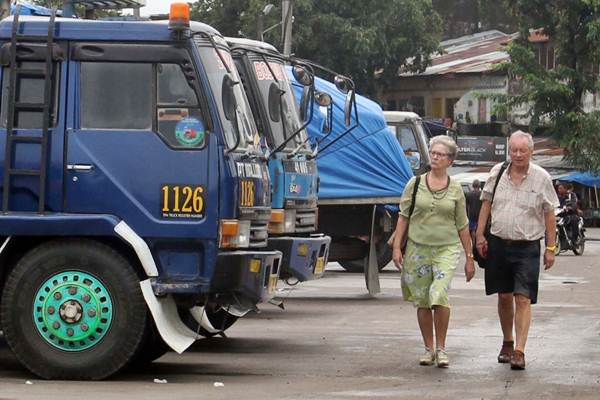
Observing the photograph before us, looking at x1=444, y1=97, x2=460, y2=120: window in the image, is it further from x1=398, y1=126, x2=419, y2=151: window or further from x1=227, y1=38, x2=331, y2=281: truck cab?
x1=227, y1=38, x2=331, y2=281: truck cab

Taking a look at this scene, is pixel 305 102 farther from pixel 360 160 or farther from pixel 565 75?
pixel 565 75

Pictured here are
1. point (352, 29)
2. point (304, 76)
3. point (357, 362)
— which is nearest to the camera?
point (357, 362)

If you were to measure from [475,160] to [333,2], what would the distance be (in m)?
8.12

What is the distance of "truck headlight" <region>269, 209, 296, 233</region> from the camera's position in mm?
13591

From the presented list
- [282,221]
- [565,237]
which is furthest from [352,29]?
[282,221]

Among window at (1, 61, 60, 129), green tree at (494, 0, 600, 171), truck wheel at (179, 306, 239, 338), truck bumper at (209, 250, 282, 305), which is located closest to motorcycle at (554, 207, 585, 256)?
green tree at (494, 0, 600, 171)

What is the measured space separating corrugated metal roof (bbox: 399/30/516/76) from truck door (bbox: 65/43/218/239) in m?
50.8

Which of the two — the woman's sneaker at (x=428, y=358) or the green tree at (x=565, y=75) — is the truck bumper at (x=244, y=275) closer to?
the woman's sneaker at (x=428, y=358)

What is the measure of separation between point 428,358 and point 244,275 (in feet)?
5.90

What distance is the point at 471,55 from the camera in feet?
231

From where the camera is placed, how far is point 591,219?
179 ft

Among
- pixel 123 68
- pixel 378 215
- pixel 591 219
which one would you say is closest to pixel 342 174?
pixel 378 215

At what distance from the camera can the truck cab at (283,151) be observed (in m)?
13.7

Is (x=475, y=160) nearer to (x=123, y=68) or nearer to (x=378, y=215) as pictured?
(x=378, y=215)
